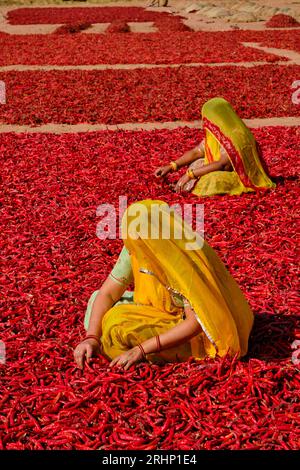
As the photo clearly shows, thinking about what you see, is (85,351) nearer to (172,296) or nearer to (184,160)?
(172,296)

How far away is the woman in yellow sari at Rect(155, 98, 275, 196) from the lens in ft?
27.0

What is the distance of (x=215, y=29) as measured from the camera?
31.5 metres

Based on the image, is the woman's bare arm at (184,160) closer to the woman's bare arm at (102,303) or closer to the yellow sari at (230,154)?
the yellow sari at (230,154)

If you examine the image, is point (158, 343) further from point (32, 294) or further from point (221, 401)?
point (32, 294)

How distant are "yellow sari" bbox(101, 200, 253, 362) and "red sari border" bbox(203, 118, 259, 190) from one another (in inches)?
150

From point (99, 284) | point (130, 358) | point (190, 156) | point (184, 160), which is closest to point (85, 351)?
point (130, 358)

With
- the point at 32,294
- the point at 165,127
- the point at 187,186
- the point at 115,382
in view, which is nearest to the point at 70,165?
the point at 187,186

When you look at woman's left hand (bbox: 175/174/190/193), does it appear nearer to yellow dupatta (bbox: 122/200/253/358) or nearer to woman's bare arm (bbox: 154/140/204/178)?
woman's bare arm (bbox: 154/140/204/178)

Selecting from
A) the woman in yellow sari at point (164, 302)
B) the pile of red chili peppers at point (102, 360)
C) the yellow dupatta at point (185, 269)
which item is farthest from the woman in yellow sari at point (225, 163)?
the yellow dupatta at point (185, 269)

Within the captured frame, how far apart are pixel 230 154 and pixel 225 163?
18 cm

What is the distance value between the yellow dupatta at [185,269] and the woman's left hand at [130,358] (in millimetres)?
495

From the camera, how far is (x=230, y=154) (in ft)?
27.2

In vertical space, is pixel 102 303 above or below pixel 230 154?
above

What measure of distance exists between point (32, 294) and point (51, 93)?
10.5 metres
